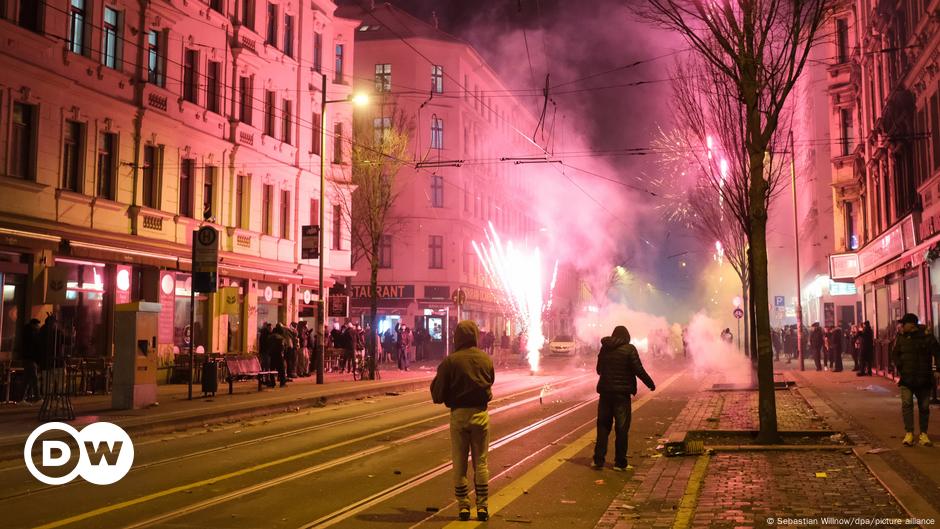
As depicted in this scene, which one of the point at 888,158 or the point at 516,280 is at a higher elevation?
the point at 888,158

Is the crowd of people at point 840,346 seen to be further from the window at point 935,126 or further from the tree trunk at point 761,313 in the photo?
the tree trunk at point 761,313

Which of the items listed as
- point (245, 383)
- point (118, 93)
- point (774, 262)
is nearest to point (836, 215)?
point (245, 383)

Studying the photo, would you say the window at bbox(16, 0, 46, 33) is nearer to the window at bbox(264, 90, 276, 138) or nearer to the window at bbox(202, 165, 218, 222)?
the window at bbox(202, 165, 218, 222)

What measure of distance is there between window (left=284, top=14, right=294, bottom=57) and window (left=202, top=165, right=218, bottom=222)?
7.31 m

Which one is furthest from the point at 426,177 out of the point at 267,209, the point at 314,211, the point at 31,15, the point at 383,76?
the point at 31,15

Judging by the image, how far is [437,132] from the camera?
2186 inches

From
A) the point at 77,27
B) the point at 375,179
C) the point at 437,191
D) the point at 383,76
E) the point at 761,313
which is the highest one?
the point at 383,76

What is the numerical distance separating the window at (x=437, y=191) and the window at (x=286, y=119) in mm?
22361

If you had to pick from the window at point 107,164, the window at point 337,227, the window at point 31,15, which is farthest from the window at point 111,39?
the window at point 337,227

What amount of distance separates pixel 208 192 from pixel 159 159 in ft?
9.50

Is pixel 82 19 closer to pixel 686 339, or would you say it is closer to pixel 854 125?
pixel 854 125

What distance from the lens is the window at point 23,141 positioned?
20.2 metres

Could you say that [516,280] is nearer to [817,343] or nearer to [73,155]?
[817,343]

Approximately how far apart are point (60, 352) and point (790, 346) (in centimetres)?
4008
